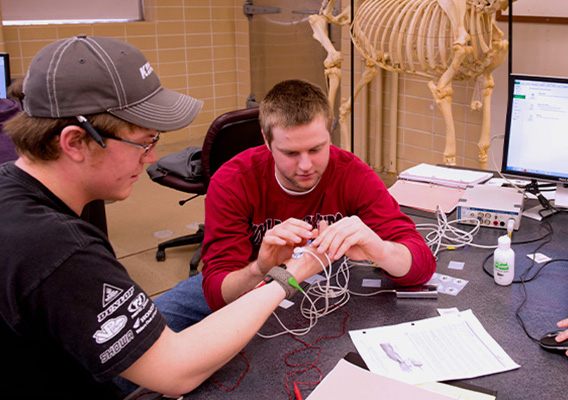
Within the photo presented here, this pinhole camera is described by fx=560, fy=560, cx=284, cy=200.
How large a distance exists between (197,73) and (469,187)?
409 centimetres

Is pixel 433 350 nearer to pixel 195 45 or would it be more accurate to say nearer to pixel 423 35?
pixel 423 35

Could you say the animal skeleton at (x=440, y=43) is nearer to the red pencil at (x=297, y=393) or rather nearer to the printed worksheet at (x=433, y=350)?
the printed worksheet at (x=433, y=350)

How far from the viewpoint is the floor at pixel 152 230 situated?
3.26 meters

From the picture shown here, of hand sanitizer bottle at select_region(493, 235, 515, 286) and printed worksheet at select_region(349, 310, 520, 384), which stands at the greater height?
hand sanitizer bottle at select_region(493, 235, 515, 286)

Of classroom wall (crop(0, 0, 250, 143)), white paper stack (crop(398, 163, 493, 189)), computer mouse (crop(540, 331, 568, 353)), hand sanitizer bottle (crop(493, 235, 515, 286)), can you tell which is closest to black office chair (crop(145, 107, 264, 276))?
white paper stack (crop(398, 163, 493, 189))

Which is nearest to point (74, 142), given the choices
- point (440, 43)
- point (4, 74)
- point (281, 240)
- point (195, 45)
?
point (281, 240)

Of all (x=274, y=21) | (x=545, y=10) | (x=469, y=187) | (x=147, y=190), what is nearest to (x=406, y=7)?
(x=545, y=10)

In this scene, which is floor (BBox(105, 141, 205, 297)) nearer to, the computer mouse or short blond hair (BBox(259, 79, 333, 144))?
short blond hair (BBox(259, 79, 333, 144))

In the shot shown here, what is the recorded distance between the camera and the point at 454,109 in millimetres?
4027

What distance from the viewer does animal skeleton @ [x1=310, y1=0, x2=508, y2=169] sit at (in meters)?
3.08

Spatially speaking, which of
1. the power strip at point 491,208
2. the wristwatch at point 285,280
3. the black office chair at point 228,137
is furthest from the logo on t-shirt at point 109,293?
the black office chair at point 228,137

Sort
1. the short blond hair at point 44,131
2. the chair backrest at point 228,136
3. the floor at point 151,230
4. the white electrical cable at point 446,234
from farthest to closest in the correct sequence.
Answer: the floor at point 151,230
the chair backrest at point 228,136
the white electrical cable at point 446,234
the short blond hair at point 44,131

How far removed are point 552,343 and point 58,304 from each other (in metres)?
1.07

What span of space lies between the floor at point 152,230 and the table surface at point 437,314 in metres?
1.79
